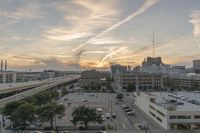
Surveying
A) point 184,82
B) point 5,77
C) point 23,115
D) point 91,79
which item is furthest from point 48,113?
point 5,77

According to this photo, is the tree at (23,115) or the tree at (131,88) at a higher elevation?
the tree at (131,88)

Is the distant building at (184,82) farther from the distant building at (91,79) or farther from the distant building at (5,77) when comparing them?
the distant building at (5,77)

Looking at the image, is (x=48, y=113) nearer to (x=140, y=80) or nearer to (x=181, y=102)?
(x=181, y=102)

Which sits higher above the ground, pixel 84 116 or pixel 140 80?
pixel 140 80

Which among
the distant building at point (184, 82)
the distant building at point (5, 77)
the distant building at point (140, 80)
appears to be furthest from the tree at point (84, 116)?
the distant building at point (5, 77)

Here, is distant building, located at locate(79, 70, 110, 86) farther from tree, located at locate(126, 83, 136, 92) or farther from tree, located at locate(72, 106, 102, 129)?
tree, located at locate(72, 106, 102, 129)

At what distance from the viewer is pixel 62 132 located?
1669 centimetres

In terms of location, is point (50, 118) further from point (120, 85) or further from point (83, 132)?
point (120, 85)

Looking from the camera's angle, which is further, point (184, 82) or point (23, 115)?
point (184, 82)

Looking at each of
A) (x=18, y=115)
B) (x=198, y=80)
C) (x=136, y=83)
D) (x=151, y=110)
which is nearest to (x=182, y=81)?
(x=198, y=80)

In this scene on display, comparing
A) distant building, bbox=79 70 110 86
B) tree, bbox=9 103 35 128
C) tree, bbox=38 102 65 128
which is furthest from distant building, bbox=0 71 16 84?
tree, bbox=38 102 65 128

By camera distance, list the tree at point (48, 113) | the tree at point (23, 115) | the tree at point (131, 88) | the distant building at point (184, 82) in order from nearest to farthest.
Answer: the tree at point (23, 115) → the tree at point (48, 113) → the tree at point (131, 88) → the distant building at point (184, 82)

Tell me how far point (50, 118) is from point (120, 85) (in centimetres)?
3280

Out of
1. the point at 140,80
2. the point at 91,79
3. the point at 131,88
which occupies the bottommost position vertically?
the point at 131,88
